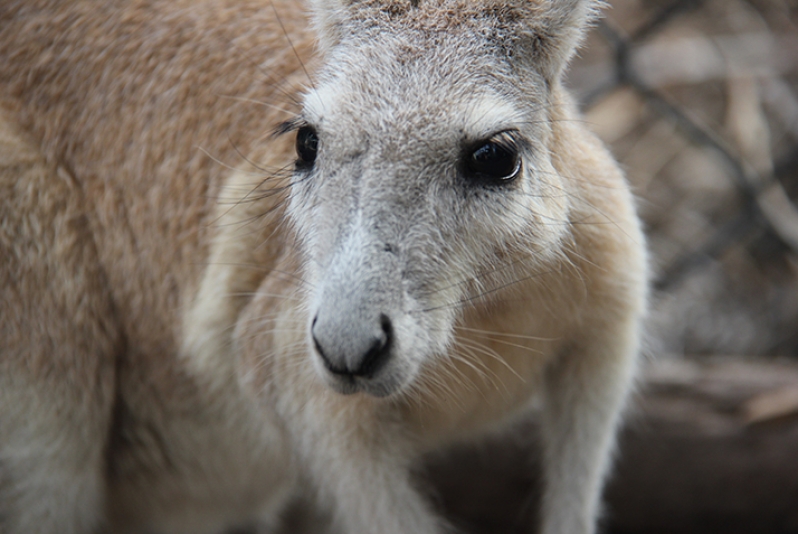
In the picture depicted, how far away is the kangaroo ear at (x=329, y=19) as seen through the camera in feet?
8.61

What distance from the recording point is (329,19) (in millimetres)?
2674

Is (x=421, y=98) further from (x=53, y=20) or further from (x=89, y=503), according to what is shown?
(x=89, y=503)

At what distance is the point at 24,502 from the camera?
3.20 metres

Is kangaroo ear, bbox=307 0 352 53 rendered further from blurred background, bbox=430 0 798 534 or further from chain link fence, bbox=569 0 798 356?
chain link fence, bbox=569 0 798 356

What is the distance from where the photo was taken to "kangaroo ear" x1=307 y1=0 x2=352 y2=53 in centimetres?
262

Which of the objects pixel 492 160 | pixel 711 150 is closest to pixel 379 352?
pixel 492 160

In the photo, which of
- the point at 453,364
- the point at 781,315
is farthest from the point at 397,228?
the point at 781,315

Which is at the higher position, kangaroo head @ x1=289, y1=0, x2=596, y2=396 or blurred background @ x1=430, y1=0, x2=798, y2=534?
kangaroo head @ x1=289, y1=0, x2=596, y2=396

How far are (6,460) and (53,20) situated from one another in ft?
5.86

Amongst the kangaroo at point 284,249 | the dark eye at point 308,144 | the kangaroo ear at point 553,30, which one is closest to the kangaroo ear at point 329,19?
the kangaroo at point 284,249

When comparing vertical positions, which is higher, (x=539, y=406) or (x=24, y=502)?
(x=24, y=502)

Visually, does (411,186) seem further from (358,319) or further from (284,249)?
(284,249)

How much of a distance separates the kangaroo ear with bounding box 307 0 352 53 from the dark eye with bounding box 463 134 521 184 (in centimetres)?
67

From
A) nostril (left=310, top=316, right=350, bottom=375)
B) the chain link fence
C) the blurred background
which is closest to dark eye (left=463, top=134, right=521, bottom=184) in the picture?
nostril (left=310, top=316, right=350, bottom=375)
